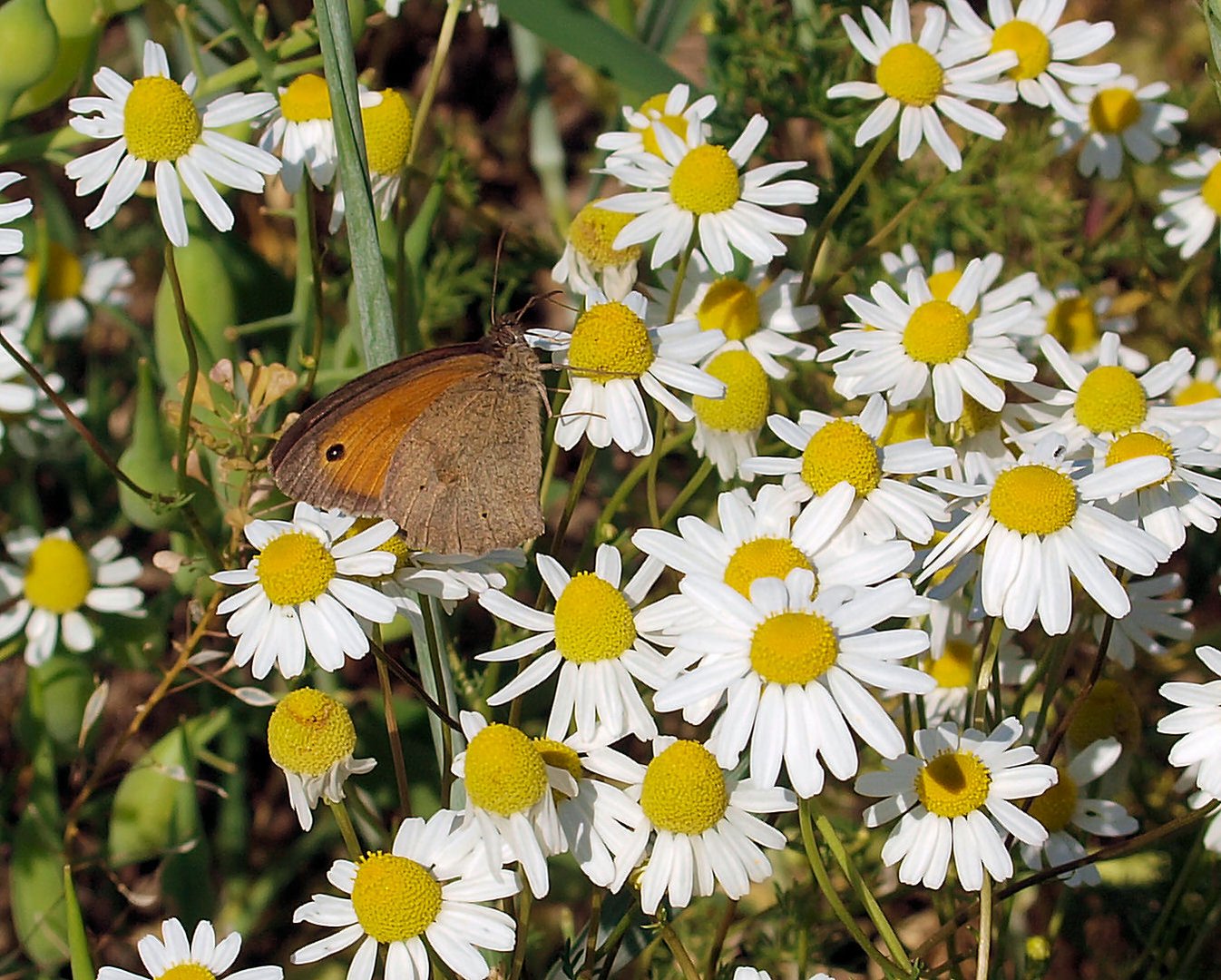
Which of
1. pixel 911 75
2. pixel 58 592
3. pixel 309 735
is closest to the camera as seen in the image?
pixel 309 735

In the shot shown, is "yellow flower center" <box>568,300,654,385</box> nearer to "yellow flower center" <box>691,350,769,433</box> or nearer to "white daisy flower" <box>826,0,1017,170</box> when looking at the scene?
"yellow flower center" <box>691,350,769,433</box>

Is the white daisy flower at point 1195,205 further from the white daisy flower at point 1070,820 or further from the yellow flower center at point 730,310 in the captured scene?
the white daisy flower at point 1070,820

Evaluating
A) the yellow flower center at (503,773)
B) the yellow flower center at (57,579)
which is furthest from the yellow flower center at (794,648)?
the yellow flower center at (57,579)

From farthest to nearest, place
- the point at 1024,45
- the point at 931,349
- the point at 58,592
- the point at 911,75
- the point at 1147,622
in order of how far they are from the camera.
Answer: the point at 58,592 → the point at 1024,45 → the point at 911,75 → the point at 1147,622 → the point at 931,349

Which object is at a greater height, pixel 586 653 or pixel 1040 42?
pixel 1040 42

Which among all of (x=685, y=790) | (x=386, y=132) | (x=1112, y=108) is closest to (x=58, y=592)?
(x=386, y=132)

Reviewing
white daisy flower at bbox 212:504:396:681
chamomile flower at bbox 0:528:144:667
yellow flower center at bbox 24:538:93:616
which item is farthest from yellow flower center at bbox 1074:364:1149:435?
yellow flower center at bbox 24:538:93:616

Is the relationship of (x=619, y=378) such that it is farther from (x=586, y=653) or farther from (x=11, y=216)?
(x=11, y=216)

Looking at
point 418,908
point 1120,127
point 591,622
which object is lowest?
point 418,908
